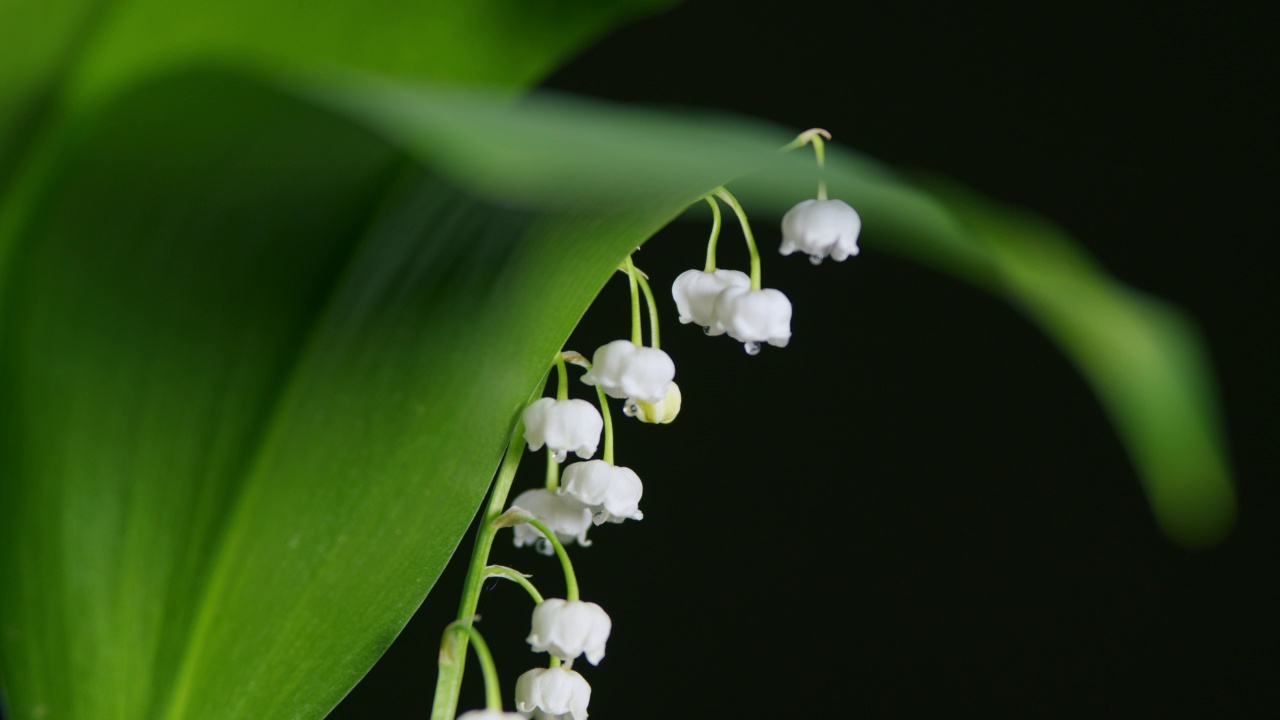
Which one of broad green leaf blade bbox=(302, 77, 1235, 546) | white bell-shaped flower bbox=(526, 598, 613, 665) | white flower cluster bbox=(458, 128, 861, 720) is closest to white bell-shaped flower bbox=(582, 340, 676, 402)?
white flower cluster bbox=(458, 128, 861, 720)

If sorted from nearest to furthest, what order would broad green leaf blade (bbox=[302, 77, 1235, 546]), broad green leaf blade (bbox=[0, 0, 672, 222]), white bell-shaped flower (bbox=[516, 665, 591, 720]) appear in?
1. broad green leaf blade (bbox=[302, 77, 1235, 546])
2. broad green leaf blade (bbox=[0, 0, 672, 222])
3. white bell-shaped flower (bbox=[516, 665, 591, 720])

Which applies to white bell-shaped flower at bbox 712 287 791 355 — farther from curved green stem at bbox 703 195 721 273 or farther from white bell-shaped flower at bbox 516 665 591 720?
white bell-shaped flower at bbox 516 665 591 720

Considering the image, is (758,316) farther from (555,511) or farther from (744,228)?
(555,511)

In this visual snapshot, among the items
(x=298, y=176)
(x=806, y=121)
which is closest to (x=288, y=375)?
(x=298, y=176)

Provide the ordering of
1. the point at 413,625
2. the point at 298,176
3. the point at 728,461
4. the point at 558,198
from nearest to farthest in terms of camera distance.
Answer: the point at 558,198, the point at 298,176, the point at 413,625, the point at 728,461

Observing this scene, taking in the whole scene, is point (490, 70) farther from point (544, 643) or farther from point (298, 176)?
point (544, 643)

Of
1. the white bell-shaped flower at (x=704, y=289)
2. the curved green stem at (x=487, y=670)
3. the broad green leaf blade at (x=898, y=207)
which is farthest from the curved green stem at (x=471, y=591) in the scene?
the broad green leaf blade at (x=898, y=207)

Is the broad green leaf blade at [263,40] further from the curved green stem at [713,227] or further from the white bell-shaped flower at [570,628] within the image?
the white bell-shaped flower at [570,628]
